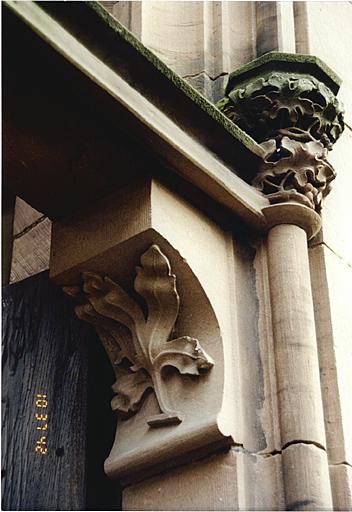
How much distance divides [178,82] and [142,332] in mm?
562

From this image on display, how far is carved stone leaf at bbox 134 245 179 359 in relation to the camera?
9.67ft

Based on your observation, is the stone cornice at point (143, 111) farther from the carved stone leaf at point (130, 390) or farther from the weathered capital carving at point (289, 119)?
the carved stone leaf at point (130, 390)

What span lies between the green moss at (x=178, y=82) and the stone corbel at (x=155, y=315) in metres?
0.21

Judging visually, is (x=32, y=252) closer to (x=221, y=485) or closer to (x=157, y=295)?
(x=157, y=295)

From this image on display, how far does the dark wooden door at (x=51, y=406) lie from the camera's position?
296 cm

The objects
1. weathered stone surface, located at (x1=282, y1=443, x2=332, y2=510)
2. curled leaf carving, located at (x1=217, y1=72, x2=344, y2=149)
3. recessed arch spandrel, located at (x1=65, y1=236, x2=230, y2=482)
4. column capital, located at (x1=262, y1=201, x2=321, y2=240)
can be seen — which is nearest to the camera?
weathered stone surface, located at (x1=282, y1=443, x2=332, y2=510)

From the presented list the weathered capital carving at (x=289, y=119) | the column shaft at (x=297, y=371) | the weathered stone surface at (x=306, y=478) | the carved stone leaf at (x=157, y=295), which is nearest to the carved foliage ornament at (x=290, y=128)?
the weathered capital carving at (x=289, y=119)

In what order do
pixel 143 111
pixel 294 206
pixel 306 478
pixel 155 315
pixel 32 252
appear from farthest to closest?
pixel 32 252 → pixel 294 206 → pixel 155 315 → pixel 143 111 → pixel 306 478

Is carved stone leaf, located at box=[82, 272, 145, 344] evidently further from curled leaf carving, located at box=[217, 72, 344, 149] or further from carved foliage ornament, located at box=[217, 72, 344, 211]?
curled leaf carving, located at box=[217, 72, 344, 149]

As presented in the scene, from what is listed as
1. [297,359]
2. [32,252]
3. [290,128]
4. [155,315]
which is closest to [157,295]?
[155,315]

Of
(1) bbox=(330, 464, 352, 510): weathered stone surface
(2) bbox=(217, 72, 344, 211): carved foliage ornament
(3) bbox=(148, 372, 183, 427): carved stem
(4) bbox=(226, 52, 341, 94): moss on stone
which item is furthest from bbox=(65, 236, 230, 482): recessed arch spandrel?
(4) bbox=(226, 52, 341, 94): moss on stone

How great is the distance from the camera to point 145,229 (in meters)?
2.93

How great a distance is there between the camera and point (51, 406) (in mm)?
3057

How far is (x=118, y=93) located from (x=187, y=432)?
73 cm
